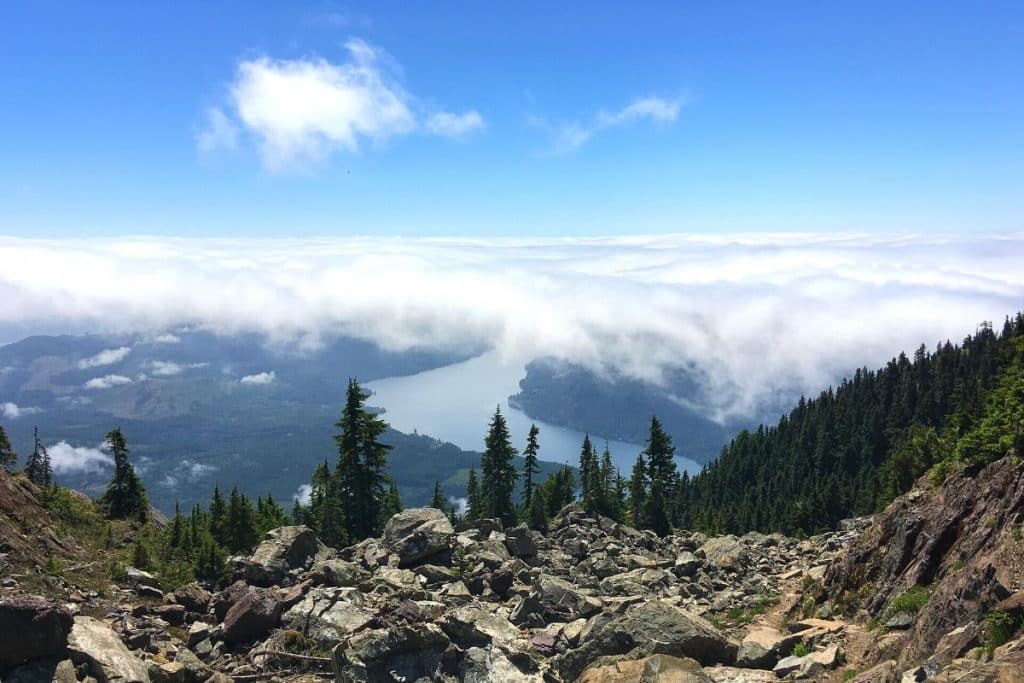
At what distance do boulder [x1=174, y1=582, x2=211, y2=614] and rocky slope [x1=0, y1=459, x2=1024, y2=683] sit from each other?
0.07m

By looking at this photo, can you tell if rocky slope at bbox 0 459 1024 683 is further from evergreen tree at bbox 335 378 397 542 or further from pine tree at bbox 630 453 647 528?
pine tree at bbox 630 453 647 528

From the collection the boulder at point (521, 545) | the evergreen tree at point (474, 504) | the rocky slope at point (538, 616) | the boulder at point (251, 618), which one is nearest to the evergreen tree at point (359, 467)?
the evergreen tree at point (474, 504)

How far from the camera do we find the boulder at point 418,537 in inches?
1177

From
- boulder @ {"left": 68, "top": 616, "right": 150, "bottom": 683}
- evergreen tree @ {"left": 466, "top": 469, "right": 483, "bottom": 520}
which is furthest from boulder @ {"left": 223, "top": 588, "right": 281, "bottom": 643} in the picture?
evergreen tree @ {"left": 466, "top": 469, "right": 483, "bottom": 520}

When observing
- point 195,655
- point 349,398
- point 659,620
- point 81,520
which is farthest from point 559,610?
point 349,398

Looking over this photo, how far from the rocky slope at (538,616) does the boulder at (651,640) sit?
46 mm

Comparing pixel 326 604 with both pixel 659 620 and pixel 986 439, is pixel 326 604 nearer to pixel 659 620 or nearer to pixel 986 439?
pixel 659 620

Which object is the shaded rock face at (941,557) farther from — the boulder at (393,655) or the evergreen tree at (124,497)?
the evergreen tree at (124,497)

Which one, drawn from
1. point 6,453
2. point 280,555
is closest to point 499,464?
point 280,555

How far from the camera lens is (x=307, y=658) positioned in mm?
20422

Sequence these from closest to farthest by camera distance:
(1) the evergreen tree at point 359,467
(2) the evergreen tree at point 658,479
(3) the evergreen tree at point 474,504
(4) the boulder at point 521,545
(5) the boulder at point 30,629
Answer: (5) the boulder at point 30,629 < (4) the boulder at point 521,545 < (1) the evergreen tree at point 359,467 < (2) the evergreen tree at point 658,479 < (3) the evergreen tree at point 474,504

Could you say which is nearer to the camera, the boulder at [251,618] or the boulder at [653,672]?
the boulder at [653,672]

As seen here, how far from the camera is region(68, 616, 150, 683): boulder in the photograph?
16516mm

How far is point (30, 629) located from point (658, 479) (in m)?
59.8
